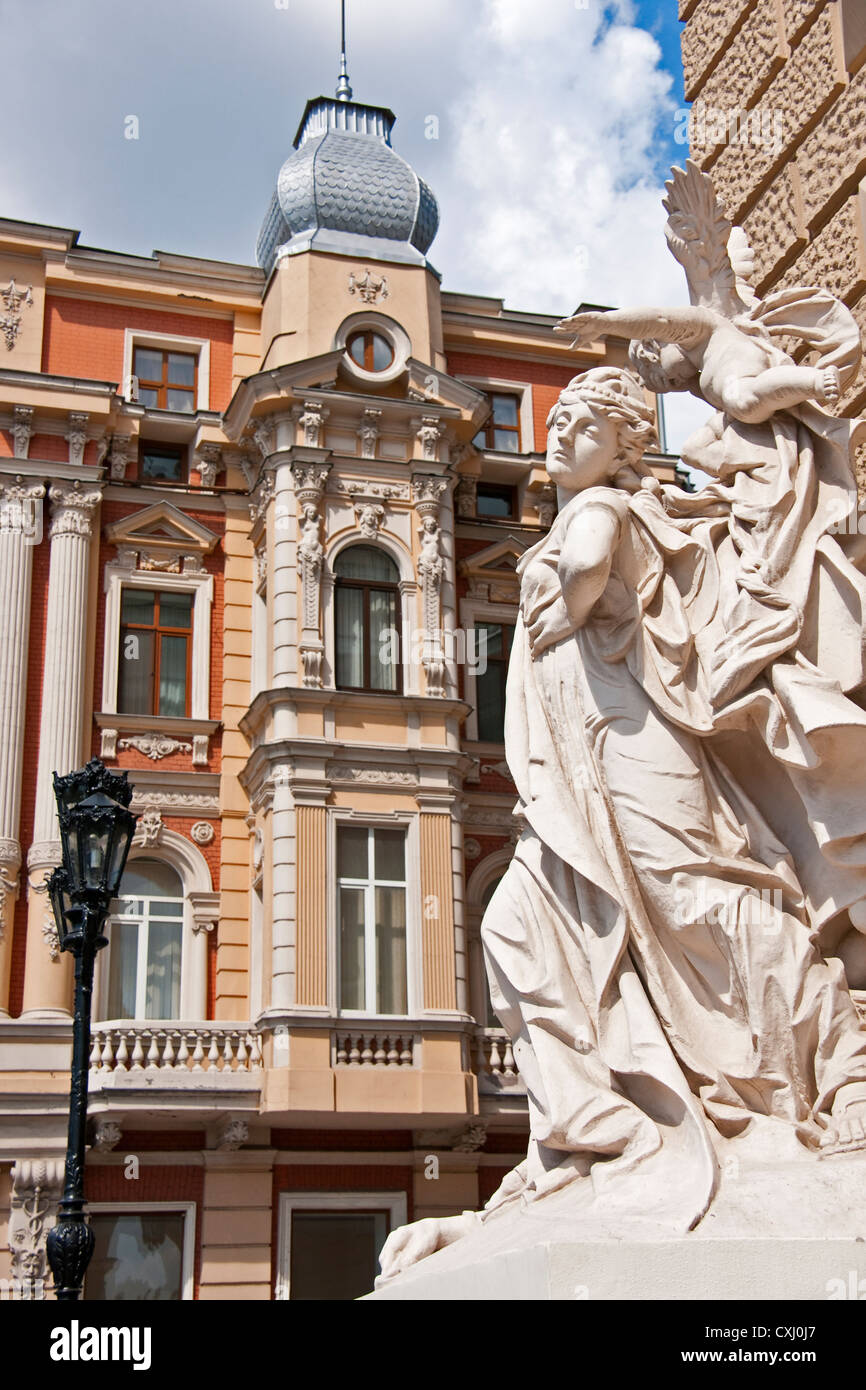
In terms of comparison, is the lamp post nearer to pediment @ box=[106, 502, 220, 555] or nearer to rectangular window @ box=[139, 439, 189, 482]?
pediment @ box=[106, 502, 220, 555]

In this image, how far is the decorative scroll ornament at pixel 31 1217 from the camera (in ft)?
59.5

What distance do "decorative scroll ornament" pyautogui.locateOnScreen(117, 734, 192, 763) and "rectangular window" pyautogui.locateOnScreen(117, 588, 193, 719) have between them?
15.2 inches

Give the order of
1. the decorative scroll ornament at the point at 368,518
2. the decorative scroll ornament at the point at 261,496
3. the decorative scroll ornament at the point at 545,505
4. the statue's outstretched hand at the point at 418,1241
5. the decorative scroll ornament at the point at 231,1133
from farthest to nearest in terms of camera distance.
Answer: the decorative scroll ornament at the point at 545,505, the decorative scroll ornament at the point at 261,496, the decorative scroll ornament at the point at 368,518, the decorative scroll ornament at the point at 231,1133, the statue's outstretched hand at the point at 418,1241

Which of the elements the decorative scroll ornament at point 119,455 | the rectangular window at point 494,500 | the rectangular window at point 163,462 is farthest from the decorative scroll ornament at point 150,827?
the rectangular window at point 494,500

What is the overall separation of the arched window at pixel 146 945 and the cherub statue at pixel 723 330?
16.1 m

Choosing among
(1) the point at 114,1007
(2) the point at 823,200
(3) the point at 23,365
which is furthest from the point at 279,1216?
(2) the point at 823,200

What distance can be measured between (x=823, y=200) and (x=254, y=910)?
1574cm

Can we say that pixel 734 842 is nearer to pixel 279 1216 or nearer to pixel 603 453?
pixel 603 453

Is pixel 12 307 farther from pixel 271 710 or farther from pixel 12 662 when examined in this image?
pixel 271 710

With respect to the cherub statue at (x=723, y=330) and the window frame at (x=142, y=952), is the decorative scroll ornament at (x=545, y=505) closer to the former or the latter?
the window frame at (x=142, y=952)

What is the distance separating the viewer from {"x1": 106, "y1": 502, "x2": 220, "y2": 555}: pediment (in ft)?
73.5

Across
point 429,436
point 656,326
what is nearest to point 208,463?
point 429,436

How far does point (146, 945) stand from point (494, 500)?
8.67 metres

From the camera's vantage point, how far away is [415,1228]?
4.59 metres
